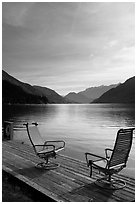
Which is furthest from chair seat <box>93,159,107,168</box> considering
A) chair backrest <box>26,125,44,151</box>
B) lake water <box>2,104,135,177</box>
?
lake water <box>2,104,135,177</box>

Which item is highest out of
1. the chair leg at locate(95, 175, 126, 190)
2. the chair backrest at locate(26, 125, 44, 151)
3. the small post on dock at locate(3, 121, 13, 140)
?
the chair backrest at locate(26, 125, 44, 151)

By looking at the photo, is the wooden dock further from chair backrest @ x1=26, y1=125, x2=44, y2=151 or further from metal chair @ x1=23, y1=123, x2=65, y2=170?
chair backrest @ x1=26, y1=125, x2=44, y2=151

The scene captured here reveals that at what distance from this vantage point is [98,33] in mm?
6594

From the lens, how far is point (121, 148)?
4.61m

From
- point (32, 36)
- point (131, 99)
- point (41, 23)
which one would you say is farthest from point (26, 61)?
point (131, 99)

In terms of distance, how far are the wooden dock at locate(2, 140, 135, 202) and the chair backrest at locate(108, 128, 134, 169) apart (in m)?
0.49

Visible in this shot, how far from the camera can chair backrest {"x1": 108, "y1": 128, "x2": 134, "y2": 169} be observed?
4.48 metres

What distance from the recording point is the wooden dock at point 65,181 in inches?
162

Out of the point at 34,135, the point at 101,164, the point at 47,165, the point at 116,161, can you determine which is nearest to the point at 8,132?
the point at 34,135

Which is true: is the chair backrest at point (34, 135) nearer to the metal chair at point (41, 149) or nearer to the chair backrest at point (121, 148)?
the metal chair at point (41, 149)

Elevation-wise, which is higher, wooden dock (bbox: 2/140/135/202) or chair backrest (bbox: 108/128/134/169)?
chair backrest (bbox: 108/128/134/169)

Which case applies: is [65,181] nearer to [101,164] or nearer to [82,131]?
[101,164]

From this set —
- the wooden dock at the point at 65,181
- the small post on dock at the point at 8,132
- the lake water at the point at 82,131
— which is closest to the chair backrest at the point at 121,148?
the wooden dock at the point at 65,181

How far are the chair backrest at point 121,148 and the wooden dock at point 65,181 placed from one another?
488mm
